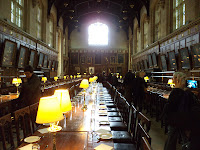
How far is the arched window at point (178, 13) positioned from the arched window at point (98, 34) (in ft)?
58.3

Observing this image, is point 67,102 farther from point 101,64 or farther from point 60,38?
point 101,64

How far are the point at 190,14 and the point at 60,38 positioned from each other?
1631 centimetres

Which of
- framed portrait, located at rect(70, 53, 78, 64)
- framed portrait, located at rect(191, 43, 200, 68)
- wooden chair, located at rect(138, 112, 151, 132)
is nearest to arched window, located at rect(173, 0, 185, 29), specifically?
framed portrait, located at rect(191, 43, 200, 68)

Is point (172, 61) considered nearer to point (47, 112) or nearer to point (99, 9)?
point (47, 112)

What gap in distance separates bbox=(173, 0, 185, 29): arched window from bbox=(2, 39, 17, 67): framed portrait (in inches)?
381

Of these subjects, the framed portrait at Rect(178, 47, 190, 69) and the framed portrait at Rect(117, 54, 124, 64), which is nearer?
the framed portrait at Rect(178, 47, 190, 69)

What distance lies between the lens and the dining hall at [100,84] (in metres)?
2.09

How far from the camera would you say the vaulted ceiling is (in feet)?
59.4

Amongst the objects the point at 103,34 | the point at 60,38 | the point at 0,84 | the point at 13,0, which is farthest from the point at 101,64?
the point at 0,84

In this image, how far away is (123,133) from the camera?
3.06 meters

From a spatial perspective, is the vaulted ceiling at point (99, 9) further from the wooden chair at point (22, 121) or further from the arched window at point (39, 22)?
the wooden chair at point (22, 121)

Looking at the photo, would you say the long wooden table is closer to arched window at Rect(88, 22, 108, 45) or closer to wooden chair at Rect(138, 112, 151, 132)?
wooden chair at Rect(138, 112, 151, 132)

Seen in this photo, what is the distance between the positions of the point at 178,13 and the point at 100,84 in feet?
25.1

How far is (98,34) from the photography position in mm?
28109
